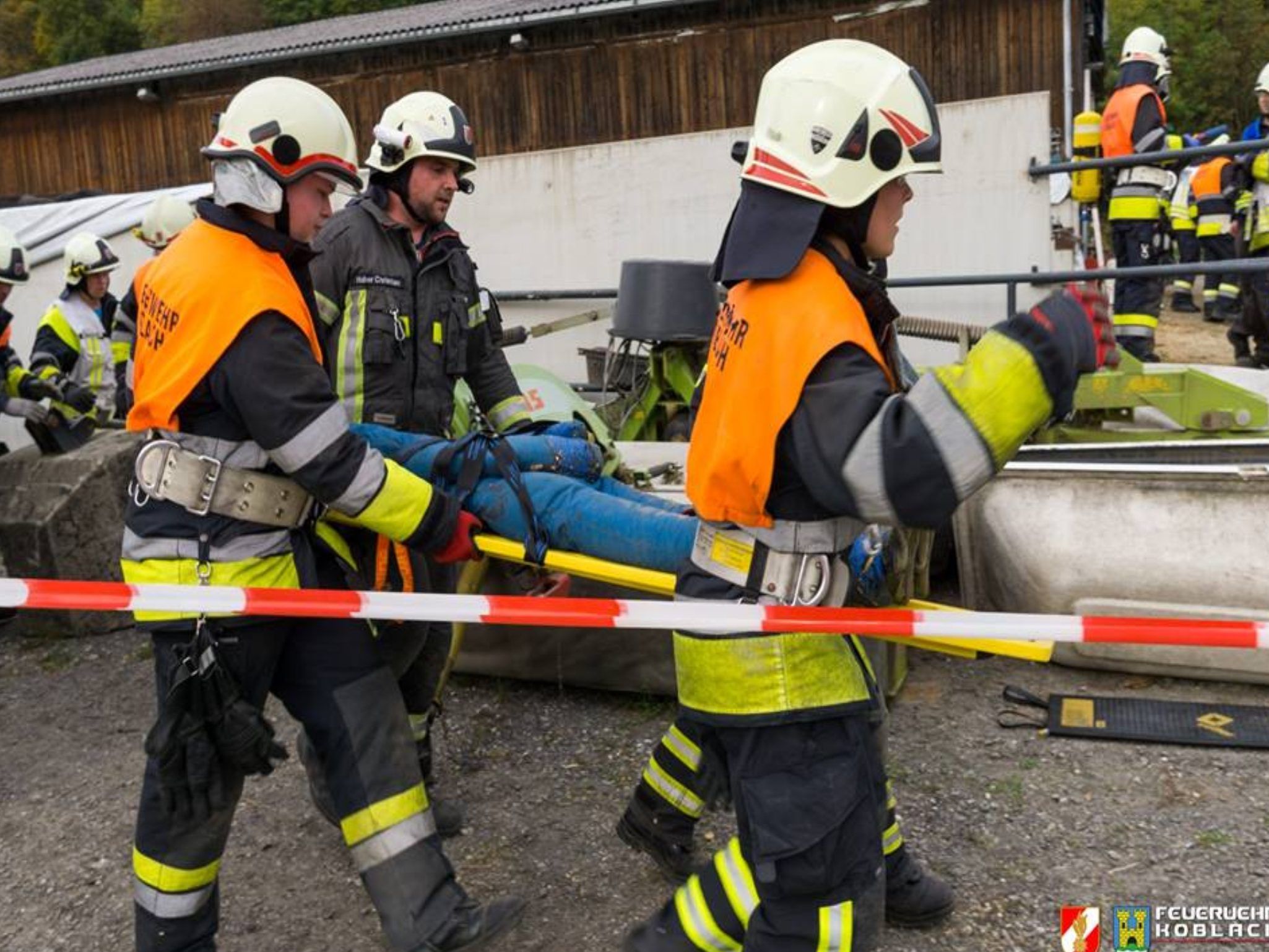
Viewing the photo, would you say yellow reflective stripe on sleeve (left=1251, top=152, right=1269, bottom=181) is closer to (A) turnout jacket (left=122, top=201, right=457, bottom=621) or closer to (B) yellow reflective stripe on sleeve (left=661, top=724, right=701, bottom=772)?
(B) yellow reflective stripe on sleeve (left=661, top=724, right=701, bottom=772)

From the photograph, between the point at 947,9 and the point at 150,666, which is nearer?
the point at 150,666

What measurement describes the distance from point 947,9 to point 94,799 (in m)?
8.30

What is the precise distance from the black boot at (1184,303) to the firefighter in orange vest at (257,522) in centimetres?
1346

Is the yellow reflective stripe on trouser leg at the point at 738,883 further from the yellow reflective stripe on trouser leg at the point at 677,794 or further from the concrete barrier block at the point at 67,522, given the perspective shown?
the concrete barrier block at the point at 67,522

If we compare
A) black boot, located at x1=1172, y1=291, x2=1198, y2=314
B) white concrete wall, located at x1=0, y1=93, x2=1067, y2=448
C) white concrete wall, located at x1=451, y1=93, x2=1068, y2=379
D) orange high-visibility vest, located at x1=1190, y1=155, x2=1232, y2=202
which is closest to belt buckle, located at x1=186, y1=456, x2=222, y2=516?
white concrete wall, located at x1=0, y1=93, x2=1067, y2=448

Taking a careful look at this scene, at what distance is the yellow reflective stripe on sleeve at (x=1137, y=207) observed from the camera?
760 cm

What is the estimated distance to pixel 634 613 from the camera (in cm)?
233

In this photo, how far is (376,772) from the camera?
8.56 ft

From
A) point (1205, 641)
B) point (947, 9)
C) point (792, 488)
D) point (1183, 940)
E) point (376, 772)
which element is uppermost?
point (947, 9)

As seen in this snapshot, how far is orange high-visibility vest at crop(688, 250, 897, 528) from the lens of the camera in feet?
6.31

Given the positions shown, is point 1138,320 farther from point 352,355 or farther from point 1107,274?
point 352,355

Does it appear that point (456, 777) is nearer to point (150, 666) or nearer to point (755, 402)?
point (150, 666)

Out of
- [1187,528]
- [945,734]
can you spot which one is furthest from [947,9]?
[945,734]

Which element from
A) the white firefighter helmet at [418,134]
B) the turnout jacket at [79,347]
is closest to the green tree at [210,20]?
the turnout jacket at [79,347]
